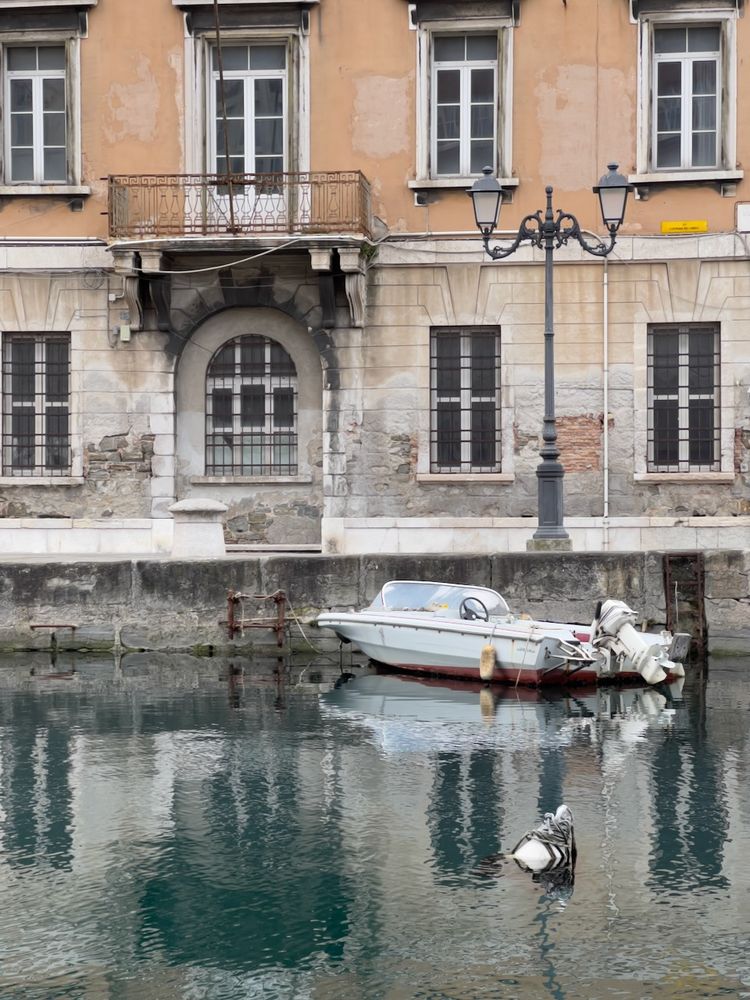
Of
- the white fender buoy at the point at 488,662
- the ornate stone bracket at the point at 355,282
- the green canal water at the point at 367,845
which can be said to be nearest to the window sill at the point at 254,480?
the ornate stone bracket at the point at 355,282

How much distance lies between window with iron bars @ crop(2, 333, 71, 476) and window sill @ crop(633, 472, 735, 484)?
305 inches

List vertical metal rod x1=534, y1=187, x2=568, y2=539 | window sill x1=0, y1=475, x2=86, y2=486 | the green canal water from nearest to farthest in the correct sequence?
the green canal water, vertical metal rod x1=534, y1=187, x2=568, y2=539, window sill x1=0, y1=475, x2=86, y2=486

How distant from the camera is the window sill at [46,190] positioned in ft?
78.0

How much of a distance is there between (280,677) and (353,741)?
402 cm

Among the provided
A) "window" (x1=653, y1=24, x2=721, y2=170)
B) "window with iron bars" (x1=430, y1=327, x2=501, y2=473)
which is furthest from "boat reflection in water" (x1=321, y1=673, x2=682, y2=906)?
"window" (x1=653, y1=24, x2=721, y2=170)

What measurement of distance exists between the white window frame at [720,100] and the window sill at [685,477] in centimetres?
385

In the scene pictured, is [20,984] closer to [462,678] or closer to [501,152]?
[462,678]

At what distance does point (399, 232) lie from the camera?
77.6ft

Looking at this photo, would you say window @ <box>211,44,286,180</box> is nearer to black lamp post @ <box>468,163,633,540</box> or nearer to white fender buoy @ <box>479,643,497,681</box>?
black lamp post @ <box>468,163,633,540</box>

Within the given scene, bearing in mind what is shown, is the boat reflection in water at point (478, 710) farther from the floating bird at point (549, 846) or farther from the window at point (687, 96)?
the window at point (687, 96)

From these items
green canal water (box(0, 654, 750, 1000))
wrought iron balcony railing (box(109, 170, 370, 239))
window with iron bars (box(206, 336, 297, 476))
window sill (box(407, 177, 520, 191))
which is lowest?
green canal water (box(0, 654, 750, 1000))

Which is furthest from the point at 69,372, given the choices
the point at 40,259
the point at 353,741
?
the point at 353,741

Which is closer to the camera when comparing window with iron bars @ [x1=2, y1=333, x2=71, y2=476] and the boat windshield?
the boat windshield

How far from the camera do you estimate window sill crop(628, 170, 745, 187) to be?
75.8 ft
